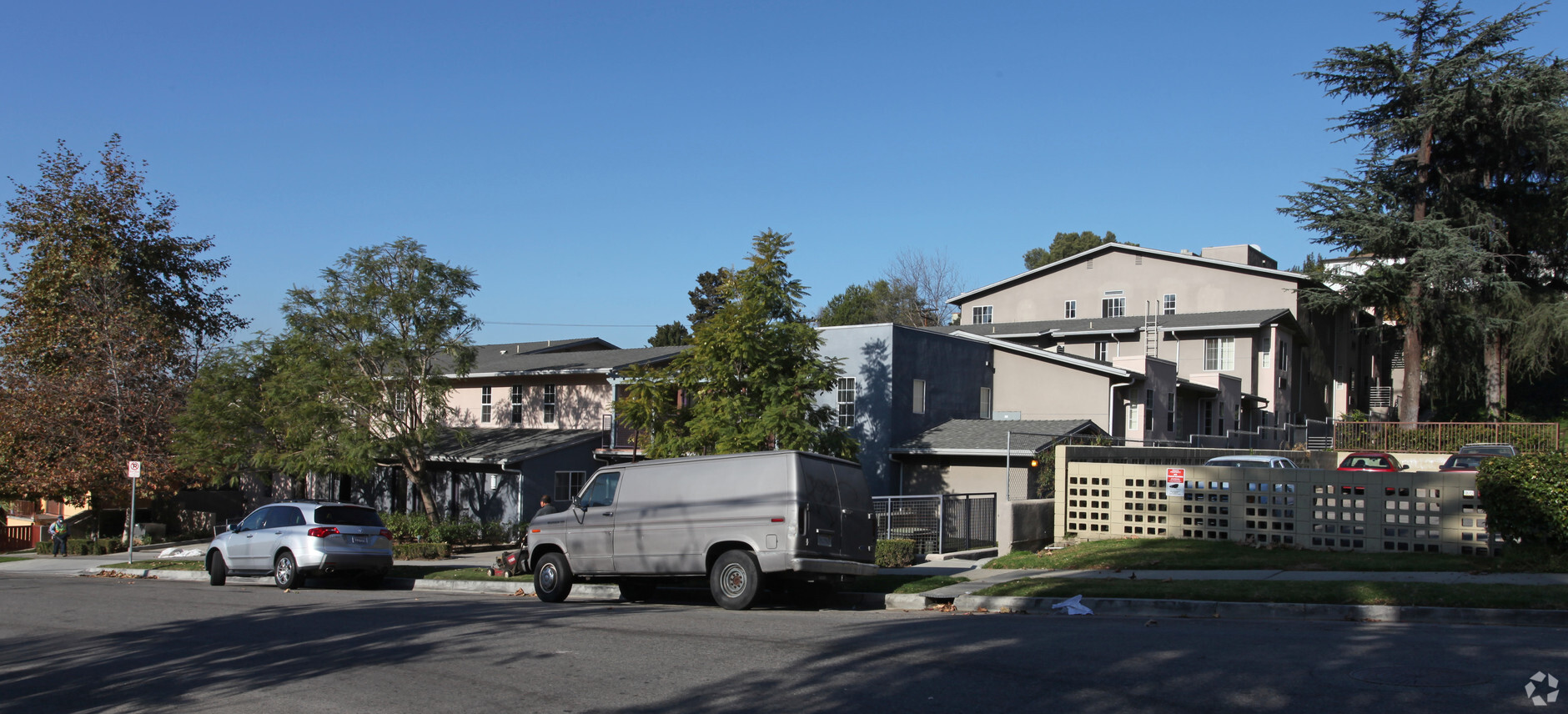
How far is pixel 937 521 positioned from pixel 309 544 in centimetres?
1193

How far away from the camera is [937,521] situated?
→ 2172 cm

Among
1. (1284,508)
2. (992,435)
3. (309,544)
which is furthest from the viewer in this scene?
(992,435)

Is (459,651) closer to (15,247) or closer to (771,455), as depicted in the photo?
(771,455)

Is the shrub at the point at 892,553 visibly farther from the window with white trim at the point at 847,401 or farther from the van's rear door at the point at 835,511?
the window with white trim at the point at 847,401

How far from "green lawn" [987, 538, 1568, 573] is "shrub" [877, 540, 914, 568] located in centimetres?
173

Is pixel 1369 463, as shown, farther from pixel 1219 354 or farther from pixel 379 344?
pixel 379 344

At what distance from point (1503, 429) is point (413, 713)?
3864 centimetres

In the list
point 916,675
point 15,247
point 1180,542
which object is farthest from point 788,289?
point 15,247

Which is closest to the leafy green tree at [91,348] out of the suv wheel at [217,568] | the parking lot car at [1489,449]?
the suv wheel at [217,568]

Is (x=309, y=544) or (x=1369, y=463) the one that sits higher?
(x=1369, y=463)

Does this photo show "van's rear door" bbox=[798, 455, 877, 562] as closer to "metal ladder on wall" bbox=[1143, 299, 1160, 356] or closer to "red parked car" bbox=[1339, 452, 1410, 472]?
"red parked car" bbox=[1339, 452, 1410, 472]

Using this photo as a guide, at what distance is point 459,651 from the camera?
10.0 metres

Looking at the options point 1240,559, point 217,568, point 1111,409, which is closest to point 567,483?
point 217,568

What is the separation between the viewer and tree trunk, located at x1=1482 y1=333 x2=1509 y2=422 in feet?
134
